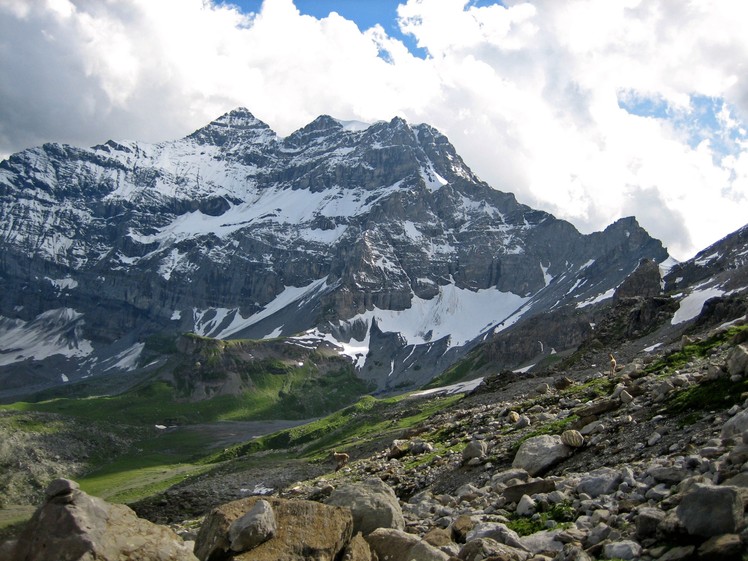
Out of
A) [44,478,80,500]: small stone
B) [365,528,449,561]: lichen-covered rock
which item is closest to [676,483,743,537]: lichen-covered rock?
[365,528,449,561]: lichen-covered rock

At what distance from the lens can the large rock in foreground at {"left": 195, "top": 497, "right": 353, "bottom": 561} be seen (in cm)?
1609

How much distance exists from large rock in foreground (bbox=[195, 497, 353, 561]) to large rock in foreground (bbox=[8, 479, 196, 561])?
4.42ft

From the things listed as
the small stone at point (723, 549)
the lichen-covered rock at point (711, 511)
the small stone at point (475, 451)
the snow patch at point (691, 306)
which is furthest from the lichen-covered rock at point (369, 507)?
the snow patch at point (691, 306)

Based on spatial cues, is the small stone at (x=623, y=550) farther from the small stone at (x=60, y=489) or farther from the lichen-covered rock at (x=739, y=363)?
the lichen-covered rock at (x=739, y=363)

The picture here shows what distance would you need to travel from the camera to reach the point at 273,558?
1587 centimetres

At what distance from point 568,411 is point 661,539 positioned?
19.1 m

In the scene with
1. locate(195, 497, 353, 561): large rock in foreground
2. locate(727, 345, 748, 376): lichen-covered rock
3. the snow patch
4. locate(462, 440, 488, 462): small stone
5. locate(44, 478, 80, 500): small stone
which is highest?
the snow patch

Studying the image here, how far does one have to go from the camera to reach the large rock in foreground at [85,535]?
1341 centimetres

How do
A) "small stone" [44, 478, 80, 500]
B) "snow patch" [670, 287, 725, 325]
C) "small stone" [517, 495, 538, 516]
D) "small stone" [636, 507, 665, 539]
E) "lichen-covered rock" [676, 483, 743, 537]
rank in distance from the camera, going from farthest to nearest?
1. "snow patch" [670, 287, 725, 325]
2. "small stone" [517, 495, 538, 516]
3. "small stone" [636, 507, 665, 539]
4. "small stone" [44, 478, 80, 500]
5. "lichen-covered rock" [676, 483, 743, 537]

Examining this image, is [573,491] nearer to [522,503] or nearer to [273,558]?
[522,503]

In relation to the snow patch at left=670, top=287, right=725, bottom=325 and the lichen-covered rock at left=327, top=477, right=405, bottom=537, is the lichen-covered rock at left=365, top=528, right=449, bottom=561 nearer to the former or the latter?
the lichen-covered rock at left=327, top=477, right=405, bottom=537

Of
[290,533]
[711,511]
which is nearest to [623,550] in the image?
[711,511]

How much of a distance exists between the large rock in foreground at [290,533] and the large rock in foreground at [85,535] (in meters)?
1.35

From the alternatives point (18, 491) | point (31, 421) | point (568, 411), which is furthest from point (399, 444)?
point (31, 421)
